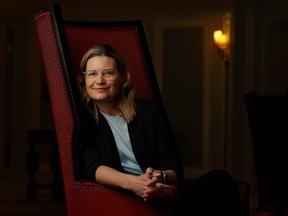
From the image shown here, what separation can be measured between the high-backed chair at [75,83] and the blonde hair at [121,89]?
3.5 inches

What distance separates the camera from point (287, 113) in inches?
200

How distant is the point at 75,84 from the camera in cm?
240

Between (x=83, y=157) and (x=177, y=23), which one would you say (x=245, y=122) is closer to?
(x=177, y=23)

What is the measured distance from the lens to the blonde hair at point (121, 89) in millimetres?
2502

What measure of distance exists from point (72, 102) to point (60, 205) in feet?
13.4

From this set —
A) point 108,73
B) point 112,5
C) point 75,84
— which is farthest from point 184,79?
point 75,84

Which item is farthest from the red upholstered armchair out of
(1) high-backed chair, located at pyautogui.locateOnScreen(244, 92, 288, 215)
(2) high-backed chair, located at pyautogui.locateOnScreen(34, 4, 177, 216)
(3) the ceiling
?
(3) the ceiling

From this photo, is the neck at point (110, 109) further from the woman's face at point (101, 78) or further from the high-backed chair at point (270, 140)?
the high-backed chair at point (270, 140)

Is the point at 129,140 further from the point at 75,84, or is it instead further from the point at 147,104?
the point at 75,84

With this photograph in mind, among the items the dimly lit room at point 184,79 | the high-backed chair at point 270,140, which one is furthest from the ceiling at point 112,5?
the high-backed chair at point 270,140

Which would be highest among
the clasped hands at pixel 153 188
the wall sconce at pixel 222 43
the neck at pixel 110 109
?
the wall sconce at pixel 222 43

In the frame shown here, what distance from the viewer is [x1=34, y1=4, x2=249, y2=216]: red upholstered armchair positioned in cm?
222

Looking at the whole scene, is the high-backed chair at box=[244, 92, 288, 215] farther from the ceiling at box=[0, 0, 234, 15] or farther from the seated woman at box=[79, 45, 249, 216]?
the ceiling at box=[0, 0, 234, 15]

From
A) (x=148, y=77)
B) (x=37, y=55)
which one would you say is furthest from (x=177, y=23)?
(x=148, y=77)
